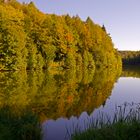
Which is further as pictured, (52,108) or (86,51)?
(86,51)

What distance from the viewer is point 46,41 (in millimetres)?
69812

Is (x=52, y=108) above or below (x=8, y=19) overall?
below

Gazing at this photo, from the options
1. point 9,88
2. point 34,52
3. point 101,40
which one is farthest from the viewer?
point 101,40

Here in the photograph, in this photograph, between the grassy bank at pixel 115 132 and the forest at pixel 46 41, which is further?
the forest at pixel 46 41

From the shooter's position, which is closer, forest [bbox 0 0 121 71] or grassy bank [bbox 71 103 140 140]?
grassy bank [bbox 71 103 140 140]

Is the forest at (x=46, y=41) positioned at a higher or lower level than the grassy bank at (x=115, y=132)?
higher

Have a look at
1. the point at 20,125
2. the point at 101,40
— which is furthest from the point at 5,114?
the point at 101,40

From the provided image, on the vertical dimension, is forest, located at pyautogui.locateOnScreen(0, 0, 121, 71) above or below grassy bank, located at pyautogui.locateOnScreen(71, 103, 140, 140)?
above

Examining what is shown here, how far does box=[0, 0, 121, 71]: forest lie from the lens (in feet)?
192

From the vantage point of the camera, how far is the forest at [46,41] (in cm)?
5859

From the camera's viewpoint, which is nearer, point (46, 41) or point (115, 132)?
point (115, 132)

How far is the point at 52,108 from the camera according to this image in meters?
24.2

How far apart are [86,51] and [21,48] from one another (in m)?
28.3

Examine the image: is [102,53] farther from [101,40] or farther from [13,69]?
[13,69]
